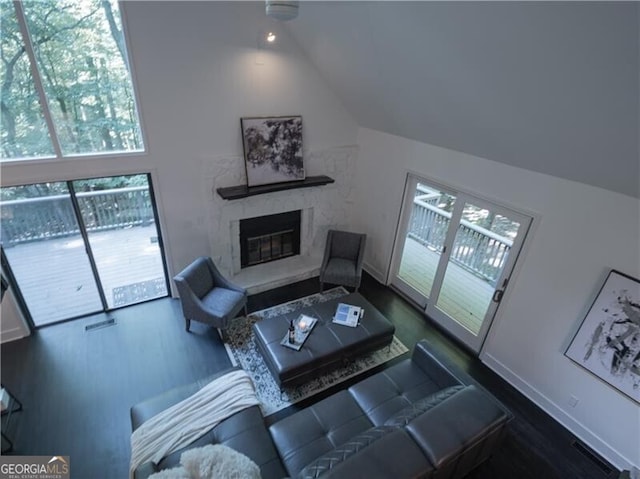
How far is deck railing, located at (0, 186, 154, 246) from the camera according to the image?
3.85 metres

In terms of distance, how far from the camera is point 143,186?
4.32m

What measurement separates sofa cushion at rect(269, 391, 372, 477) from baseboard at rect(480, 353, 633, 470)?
2069 millimetres

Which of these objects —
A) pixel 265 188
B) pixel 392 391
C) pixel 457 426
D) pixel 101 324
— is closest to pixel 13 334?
pixel 101 324

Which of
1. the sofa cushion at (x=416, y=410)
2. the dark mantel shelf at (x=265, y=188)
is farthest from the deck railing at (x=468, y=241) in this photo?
the sofa cushion at (x=416, y=410)

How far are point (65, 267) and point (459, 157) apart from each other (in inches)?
212

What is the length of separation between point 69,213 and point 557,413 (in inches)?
239

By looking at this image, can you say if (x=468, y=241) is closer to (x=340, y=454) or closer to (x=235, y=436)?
(x=340, y=454)

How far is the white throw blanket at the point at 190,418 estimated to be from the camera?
100 inches

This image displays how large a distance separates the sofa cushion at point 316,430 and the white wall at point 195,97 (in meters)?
2.93

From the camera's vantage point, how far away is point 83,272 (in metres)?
4.52

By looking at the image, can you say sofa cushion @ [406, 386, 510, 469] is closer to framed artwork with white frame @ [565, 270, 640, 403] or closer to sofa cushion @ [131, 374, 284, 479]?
sofa cushion @ [131, 374, 284, 479]

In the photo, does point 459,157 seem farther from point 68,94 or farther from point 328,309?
point 68,94

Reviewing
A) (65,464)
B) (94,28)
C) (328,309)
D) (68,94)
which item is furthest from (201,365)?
(94,28)

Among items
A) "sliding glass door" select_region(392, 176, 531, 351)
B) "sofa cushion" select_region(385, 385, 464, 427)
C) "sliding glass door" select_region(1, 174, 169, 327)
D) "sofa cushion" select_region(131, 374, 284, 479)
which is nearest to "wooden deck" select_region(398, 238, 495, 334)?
"sliding glass door" select_region(392, 176, 531, 351)
